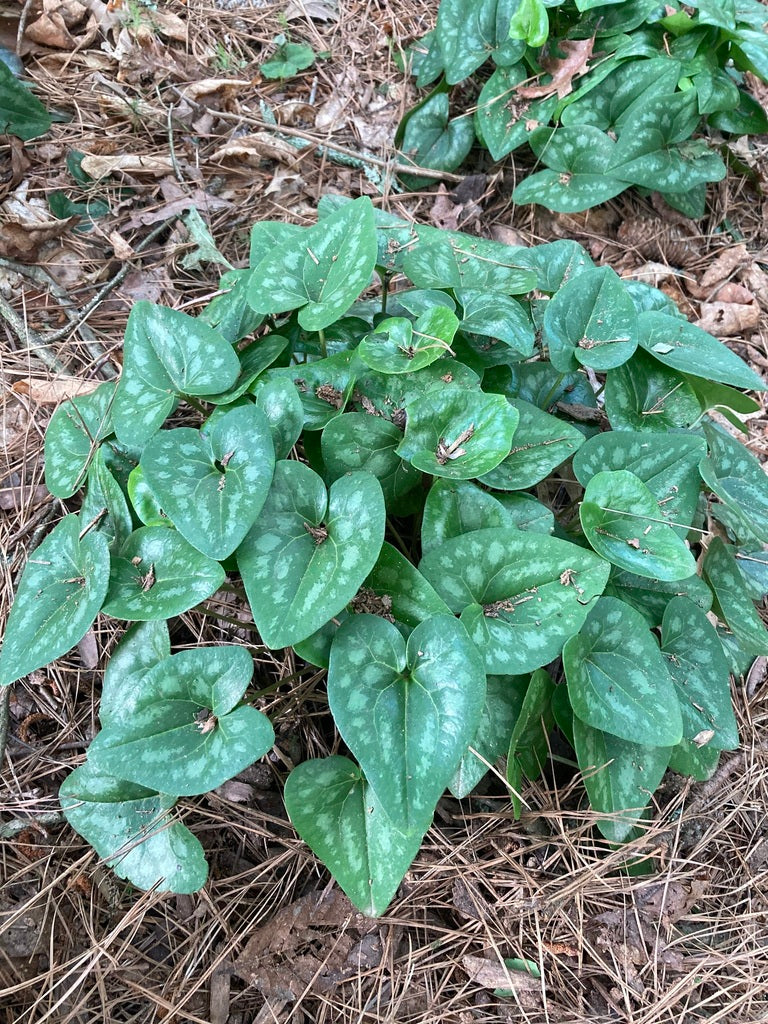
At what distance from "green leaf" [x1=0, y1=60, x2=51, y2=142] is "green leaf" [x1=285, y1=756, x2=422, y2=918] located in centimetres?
233

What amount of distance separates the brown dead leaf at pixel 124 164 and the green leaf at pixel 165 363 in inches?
44.5

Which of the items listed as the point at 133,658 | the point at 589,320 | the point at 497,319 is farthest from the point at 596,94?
the point at 133,658

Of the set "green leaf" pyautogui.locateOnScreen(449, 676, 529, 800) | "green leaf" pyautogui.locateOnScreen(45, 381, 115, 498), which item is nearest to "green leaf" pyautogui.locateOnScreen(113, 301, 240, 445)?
"green leaf" pyautogui.locateOnScreen(45, 381, 115, 498)

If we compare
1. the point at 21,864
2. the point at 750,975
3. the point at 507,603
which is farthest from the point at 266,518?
the point at 750,975

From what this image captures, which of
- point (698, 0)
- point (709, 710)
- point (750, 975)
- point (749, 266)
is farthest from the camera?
point (749, 266)

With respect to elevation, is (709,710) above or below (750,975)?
above

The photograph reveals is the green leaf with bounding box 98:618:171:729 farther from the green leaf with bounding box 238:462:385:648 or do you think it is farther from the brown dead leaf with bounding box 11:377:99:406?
the brown dead leaf with bounding box 11:377:99:406

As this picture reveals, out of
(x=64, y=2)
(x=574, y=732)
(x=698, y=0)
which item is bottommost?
(x=574, y=732)

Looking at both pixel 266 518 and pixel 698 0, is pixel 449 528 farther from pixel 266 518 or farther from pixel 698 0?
pixel 698 0

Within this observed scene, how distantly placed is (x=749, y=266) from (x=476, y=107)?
123 cm

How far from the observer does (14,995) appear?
133cm

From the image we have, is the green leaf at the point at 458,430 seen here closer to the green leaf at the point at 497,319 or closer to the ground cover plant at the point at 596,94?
the green leaf at the point at 497,319

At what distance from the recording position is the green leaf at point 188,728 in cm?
121

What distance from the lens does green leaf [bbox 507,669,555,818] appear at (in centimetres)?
138
